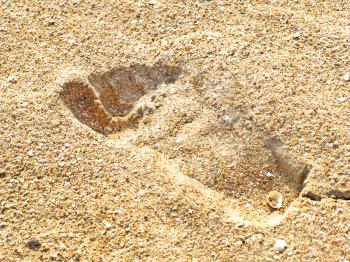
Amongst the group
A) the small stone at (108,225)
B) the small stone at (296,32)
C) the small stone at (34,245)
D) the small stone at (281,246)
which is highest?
A: the small stone at (296,32)

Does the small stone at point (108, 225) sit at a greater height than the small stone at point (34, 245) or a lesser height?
greater

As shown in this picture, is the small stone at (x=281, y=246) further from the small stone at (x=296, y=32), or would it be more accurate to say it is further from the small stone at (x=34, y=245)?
→ the small stone at (x=296, y=32)

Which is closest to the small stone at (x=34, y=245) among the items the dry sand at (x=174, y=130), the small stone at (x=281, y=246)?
the dry sand at (x=174, y=130)

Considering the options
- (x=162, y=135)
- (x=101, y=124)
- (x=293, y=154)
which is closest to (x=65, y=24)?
(x=101, y=124)

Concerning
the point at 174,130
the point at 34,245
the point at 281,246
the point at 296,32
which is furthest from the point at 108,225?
the point at 296,32

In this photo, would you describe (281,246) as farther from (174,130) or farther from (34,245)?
(34,245)

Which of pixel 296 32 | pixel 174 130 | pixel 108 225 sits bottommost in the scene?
pixel 108 225

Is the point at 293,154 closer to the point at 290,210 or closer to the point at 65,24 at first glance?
the point at 290,210

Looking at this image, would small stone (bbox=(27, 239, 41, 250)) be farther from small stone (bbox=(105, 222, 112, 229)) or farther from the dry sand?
small stone (bbox=(105, 222, 112, 229))

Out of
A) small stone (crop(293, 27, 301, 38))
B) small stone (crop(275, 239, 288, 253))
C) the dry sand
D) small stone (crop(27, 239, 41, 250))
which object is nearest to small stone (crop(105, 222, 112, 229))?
the dry sand
